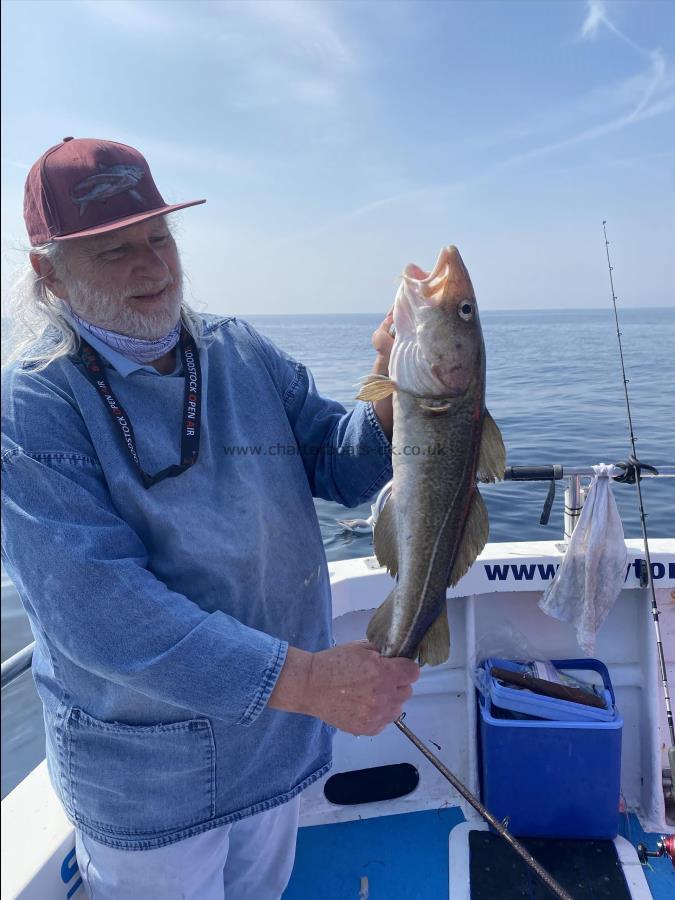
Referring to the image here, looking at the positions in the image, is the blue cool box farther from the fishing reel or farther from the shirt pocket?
the shirt pocket

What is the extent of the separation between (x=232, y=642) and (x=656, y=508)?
625cm

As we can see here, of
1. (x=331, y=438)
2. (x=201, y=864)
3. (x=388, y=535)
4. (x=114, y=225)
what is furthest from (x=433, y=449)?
(x=201, y=864)

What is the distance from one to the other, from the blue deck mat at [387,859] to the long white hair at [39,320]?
2840 mm

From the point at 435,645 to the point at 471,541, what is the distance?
36cm

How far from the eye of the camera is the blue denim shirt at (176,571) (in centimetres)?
169

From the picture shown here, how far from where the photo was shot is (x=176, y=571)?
195 cm

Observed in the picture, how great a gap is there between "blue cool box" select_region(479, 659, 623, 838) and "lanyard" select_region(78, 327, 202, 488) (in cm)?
236

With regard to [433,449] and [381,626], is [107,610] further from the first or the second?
[433,449]

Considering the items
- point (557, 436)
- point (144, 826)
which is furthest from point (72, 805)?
point (557, 436)

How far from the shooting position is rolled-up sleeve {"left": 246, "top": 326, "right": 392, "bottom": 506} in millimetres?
2312

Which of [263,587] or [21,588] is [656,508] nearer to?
[263,587]

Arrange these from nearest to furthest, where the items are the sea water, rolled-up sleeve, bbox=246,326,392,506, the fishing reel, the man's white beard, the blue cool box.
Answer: the man's white beard → rolled-up sleeve, bbox=246,326,392,506 → the fishing reel → the blue cool box → the sea water

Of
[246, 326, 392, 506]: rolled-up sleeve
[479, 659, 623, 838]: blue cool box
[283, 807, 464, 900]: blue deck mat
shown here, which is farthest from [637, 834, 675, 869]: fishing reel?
[246, 326, 392, 506]: rolled-up sleeve

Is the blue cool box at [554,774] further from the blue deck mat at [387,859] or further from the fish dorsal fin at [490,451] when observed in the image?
the fish dorsal fin at [490,451]
